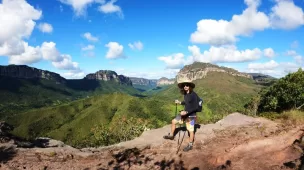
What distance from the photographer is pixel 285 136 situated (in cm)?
1159

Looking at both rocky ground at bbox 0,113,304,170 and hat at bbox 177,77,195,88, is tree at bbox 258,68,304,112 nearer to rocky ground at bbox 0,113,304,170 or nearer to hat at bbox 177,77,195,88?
rocky ground at bbox 0,113,304,170

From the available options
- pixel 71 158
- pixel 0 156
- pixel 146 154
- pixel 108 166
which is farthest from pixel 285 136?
pixel 0 156

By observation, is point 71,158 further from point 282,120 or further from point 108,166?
point 282,120

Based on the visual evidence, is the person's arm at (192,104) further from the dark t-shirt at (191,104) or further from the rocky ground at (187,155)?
the rocky ground at (187,155)

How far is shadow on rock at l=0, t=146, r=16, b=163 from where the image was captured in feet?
36.2

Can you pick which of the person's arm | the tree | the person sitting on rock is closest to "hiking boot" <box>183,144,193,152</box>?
the person sitting on rock

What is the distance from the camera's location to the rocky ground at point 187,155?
10.0 metres

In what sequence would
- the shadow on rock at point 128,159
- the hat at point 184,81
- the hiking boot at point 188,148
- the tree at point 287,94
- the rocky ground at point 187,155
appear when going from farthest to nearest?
the tree at point 287,94 < the hat at point 184,81 < the hiking boot at point 188,148 < the shadow on rock at point 128,159 < the rocky ground at point 187,155

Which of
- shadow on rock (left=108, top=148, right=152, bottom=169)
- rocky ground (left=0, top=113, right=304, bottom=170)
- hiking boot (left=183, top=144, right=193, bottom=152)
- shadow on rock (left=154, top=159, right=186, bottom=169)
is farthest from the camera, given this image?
hiking boot (left=183, top=144, right=193, bottom=152)

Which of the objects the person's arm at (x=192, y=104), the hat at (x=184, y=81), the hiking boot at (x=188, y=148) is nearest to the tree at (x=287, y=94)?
the person's arm at (x=192, y=104)

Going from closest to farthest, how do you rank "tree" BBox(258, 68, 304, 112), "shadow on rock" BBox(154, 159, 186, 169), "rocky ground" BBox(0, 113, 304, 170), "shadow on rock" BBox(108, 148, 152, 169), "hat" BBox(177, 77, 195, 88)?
"rocky ground" BBox(0, 113, 304, 170) < "shadow on rock" BBox(154, 159, 186, 169) < "shadow on rock" BBox(108, 148, 152, 169) < "hat" BBox(177, 77, 195, 88) < "tree" BBox(258, 68, 304, 112)

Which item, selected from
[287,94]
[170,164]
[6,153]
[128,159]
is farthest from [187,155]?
[287,94]

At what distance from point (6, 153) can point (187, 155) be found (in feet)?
25.2

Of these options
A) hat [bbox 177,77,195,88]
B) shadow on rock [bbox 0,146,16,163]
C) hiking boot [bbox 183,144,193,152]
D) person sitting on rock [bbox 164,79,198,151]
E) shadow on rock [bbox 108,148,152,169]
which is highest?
hat [bbox 177,77,195,88]
